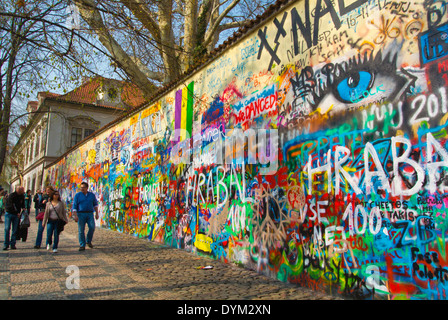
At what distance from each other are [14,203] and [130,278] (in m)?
4.75

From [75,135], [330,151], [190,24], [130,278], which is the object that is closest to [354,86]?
[330,151]

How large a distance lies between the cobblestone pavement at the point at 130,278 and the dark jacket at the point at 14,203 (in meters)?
1.00

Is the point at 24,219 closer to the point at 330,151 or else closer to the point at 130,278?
the point at 130,278

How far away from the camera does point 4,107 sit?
55.5 ft

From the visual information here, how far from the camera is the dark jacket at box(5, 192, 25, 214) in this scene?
802 cm

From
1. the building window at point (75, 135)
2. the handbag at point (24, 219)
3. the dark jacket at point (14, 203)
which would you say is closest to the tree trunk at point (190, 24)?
the dark jacket at point (14, 203)

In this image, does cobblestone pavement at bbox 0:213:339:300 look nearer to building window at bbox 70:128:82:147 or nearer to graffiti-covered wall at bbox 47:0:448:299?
graffiti-covered wall at bbox 47:0:448:299

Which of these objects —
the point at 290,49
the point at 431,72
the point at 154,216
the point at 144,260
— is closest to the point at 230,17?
the point at 154,216

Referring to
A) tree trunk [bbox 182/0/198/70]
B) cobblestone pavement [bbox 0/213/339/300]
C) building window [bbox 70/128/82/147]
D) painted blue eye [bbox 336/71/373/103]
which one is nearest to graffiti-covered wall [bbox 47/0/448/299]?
painted blue eye [bbox 336/71/373/103]

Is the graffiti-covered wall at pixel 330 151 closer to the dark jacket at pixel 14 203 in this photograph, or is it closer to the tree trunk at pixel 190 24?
the dark jacket at pixel 14 203

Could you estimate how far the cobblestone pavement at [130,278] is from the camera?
13.9ft

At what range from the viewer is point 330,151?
429 cm

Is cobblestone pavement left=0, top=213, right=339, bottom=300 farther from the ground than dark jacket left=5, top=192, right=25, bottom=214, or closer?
closer

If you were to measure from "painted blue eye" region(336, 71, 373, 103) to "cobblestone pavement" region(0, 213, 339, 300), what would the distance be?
2.46 meters
